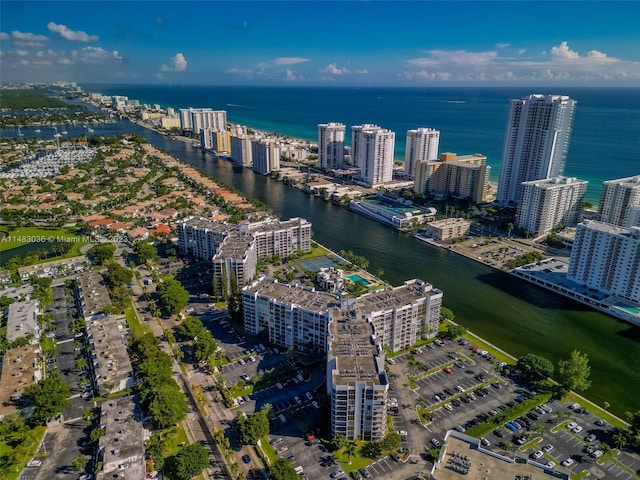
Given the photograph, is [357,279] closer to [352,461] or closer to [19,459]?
[352,461]

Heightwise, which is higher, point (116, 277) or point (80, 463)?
point (116, 277)

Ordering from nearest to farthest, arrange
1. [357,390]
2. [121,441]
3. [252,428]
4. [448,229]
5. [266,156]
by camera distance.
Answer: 1. [121,441]
2. [357,390]
3. [252,428]
4. [448,229]
5. [266,156]

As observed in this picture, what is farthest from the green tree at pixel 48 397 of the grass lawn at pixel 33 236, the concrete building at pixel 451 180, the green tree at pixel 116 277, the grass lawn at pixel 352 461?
the concrete building at pixel 451 180

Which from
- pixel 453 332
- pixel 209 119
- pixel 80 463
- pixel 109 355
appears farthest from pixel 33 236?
pixel 209 119

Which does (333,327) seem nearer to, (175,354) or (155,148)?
(175,354)

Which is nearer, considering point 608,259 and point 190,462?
point 190,462

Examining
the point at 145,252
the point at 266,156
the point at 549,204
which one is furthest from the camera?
the point at 266,156

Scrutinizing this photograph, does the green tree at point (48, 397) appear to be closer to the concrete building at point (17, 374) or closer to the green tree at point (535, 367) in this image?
the concrete building at point (17, 374)

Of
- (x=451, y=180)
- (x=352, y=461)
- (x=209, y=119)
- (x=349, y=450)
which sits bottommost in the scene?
(x=352, y=461)
